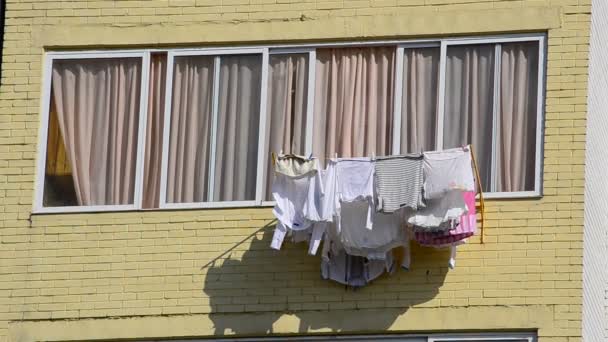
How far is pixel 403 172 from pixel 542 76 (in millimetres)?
2011

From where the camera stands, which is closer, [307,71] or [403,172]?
[403,172]

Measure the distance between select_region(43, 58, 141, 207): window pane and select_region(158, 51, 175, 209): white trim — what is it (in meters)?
0.36

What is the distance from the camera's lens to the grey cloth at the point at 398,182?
67.4 feet

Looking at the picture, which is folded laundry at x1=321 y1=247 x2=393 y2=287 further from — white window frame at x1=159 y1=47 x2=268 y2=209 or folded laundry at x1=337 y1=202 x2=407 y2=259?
white window frame at x1=159 y1=47 x2=268 y2=209

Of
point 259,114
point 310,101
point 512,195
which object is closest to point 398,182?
point 512,195

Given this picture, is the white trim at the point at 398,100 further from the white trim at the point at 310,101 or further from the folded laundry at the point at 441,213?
the folded laundry at the point at 441,213

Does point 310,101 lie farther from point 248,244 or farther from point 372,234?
point 372,234

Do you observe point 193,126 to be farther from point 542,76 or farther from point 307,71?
point 542,76

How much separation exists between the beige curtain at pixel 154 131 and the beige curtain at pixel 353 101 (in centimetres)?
180

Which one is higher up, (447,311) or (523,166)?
(523,166)

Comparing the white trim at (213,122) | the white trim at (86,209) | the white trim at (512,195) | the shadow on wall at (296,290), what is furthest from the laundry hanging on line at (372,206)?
the white trim at (86,209)

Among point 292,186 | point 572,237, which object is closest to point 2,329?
point 292,186

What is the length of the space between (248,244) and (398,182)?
1926 millimetres

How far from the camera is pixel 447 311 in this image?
20828 mm
